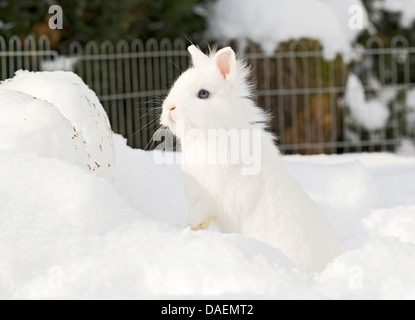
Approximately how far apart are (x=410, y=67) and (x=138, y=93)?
4.84 metres

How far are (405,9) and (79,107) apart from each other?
8685mm

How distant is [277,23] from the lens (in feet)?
30.9

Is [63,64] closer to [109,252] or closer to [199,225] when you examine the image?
[199,225]

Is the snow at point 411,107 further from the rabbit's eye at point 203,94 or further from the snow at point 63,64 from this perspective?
the rabbit's eye at point 203,94

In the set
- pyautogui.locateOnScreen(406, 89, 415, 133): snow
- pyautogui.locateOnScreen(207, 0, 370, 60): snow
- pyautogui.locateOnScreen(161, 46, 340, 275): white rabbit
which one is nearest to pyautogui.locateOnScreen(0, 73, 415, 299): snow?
pyautogui.locateOnScreen(161, 46, 340, 275): white rabbit

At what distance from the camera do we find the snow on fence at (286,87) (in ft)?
27.7

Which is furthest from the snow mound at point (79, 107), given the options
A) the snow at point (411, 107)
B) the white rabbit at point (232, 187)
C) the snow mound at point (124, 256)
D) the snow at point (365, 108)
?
the snow at point (411, 107)

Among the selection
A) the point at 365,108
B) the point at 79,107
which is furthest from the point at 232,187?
the point at 365,108

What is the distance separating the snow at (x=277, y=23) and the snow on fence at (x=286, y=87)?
141 millimetres

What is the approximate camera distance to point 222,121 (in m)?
3.39

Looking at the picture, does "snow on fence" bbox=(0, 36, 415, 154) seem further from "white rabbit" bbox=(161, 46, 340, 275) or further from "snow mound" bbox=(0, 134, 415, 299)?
"snow mound" bbox=(0, 134, 415, 299)

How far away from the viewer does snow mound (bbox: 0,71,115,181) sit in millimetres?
3840

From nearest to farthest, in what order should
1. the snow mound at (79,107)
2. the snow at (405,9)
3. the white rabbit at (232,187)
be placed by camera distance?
the white rabbit at (232,187) → the snow mound at (79,107) → the snow at (405,9)
